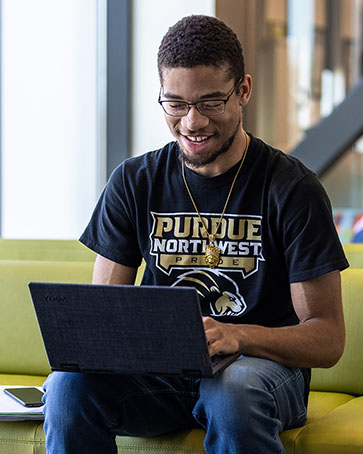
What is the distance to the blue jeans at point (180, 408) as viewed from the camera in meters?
1.46

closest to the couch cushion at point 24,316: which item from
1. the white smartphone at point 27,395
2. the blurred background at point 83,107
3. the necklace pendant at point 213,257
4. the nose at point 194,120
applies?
the white smartphone at point 27,395

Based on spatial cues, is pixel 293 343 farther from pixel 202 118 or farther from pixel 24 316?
pixel 24 316

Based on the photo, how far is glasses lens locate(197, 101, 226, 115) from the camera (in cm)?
168

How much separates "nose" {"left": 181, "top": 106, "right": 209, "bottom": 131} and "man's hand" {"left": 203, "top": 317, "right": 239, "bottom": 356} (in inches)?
15.6

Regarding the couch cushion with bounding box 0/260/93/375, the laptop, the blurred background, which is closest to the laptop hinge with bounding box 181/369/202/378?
the laptop

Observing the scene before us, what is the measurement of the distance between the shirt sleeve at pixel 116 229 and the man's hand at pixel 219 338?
37 centimetres

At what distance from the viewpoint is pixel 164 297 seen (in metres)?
1.40

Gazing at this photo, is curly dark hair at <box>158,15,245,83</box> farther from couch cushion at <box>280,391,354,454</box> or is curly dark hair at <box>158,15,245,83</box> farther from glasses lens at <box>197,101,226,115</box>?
couch cushion at <box>280,391,354,454</box>

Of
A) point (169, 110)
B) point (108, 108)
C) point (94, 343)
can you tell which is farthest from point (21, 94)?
point (94, 343)

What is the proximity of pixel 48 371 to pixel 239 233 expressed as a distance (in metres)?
0.80

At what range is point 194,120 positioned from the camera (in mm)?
1673

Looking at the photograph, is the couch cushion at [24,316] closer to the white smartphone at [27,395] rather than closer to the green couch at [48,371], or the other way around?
the green couch at [48,371]

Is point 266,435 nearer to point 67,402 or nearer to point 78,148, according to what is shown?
point 67,402

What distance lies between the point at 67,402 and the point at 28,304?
76 centimetres
